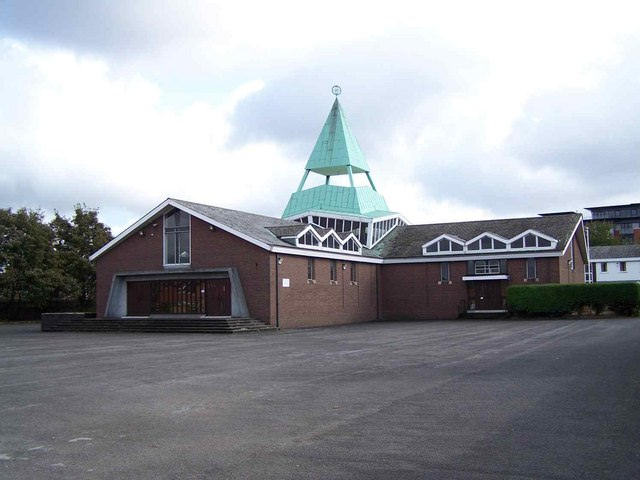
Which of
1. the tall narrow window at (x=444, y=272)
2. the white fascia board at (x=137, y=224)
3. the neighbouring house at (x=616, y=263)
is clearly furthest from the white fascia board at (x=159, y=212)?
the neighbouring house at (x=616, y=263)

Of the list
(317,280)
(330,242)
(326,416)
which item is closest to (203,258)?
(317,280)

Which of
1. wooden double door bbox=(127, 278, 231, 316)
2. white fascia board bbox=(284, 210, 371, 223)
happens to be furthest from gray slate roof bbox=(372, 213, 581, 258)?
wooden double door bbox=(127, 278, 231, 316)

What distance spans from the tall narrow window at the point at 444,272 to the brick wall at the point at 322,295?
13.4 feet

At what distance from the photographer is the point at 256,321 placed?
31172 mm

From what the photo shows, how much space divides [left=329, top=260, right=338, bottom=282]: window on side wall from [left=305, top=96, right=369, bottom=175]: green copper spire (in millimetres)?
12942

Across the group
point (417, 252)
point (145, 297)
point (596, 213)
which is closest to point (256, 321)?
point (145, 297)

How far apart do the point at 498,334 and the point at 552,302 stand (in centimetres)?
1348

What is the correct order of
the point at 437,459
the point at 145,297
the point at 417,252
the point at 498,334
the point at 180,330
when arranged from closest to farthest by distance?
1. the point at 437,459
2. the point at 498,334
3. the point at 180,330
4. the point at 145,297
5. the point at 417,252

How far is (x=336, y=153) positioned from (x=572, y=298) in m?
19.7

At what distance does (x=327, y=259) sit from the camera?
36.5m

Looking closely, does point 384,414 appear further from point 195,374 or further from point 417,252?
point 417,252

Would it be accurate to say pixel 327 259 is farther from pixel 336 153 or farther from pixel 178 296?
pixel 336 153

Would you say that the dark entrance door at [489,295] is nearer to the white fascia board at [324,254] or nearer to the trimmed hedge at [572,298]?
the trimmed hedge at [572,298]

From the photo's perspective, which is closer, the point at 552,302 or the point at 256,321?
the point at 256,321
